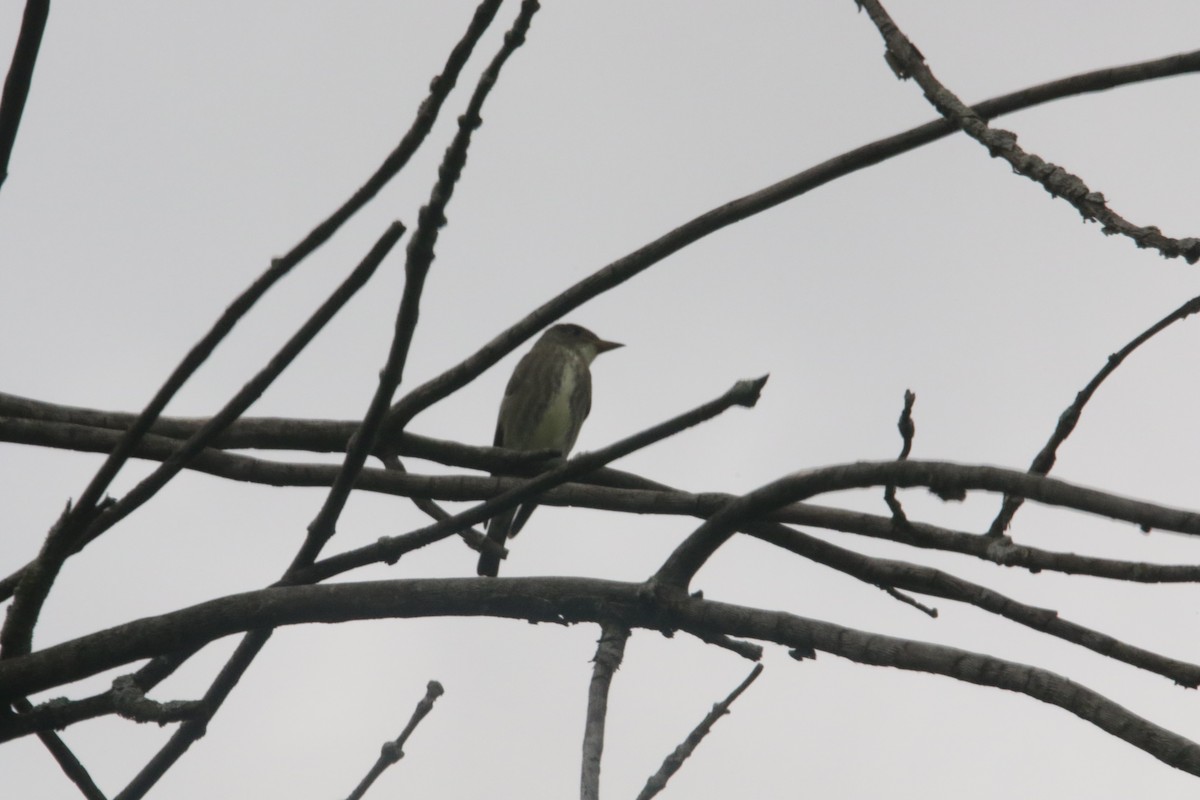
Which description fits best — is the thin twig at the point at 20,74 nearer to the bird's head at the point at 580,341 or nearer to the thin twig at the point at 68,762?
the thin twig at the point at 68,762

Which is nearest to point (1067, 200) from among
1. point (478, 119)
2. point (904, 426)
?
point (904, 426)

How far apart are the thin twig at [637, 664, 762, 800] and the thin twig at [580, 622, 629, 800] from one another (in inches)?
6.8

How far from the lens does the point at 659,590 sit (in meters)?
2.51

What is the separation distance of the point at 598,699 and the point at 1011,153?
3.84 feet

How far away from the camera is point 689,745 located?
8.61 feet

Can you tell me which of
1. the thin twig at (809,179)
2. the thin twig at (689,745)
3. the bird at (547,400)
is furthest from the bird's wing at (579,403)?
the thin twig at (809,179)

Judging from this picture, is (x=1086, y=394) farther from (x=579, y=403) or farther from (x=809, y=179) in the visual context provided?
(x=579, y=403)

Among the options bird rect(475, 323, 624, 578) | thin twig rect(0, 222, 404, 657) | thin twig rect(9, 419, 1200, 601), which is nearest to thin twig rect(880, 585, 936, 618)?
thin twig rect(9, 419, 1200, 601)

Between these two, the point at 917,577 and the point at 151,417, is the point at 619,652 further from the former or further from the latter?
the point at 151,417

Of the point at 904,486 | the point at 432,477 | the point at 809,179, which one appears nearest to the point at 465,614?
the point at 432,477

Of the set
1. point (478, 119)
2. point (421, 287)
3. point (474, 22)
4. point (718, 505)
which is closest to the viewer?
point (474, 22)

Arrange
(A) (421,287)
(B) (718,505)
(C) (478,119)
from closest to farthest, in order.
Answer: (C) (478,119) < (A) (421,287) < (B) (718,505)

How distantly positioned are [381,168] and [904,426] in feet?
3.18

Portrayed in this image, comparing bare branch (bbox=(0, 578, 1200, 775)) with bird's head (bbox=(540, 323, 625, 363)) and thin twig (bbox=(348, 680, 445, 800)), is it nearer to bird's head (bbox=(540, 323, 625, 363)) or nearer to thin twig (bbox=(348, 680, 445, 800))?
thin twig (bbox=(348, 680, 445, 800))
